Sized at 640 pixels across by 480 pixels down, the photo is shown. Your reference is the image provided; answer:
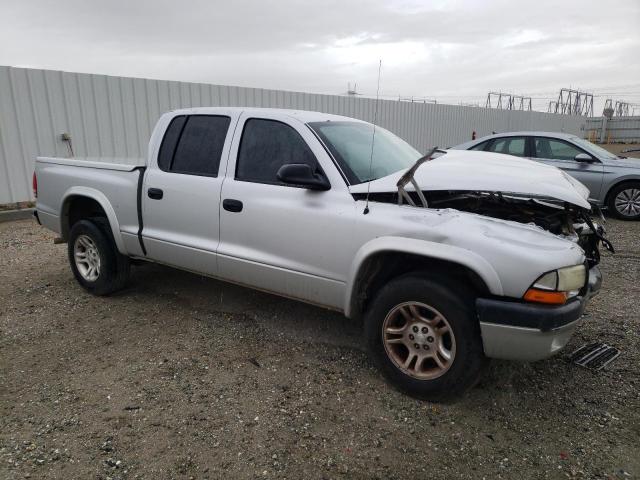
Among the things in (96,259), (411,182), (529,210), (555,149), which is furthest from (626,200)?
(96,259)

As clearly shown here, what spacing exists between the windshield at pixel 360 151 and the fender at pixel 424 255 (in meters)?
0.57

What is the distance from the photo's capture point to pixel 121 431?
281 cm

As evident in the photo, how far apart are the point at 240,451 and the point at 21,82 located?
9.05 metres

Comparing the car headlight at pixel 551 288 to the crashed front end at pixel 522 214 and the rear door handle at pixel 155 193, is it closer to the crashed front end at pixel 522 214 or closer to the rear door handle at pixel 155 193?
the crashed front end at pixel 522 214

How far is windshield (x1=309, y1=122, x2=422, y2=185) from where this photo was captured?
11.5 ft

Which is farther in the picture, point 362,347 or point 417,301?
point 362,347

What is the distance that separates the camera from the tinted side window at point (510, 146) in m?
8.90

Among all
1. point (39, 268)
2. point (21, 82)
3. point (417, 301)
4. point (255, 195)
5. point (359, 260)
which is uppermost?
point (21, 82)

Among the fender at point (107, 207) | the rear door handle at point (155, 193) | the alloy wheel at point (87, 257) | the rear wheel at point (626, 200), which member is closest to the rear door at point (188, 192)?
the rear door handle at point (155, 193)

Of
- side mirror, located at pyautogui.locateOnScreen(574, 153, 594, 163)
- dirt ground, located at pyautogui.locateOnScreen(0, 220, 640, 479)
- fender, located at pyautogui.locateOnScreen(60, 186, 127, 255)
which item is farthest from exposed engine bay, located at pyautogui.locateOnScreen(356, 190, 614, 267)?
side mirror, located at pyautogui.locateOnScreen(574, 153, 594, 163)

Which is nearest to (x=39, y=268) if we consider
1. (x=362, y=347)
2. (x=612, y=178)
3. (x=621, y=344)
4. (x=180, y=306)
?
(x=180, y=306)

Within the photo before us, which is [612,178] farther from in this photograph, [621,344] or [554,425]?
[554,425]

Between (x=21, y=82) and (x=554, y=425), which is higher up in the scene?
(x=21, y=82)

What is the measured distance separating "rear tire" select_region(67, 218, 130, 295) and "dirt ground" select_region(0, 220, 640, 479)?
0.41 m
